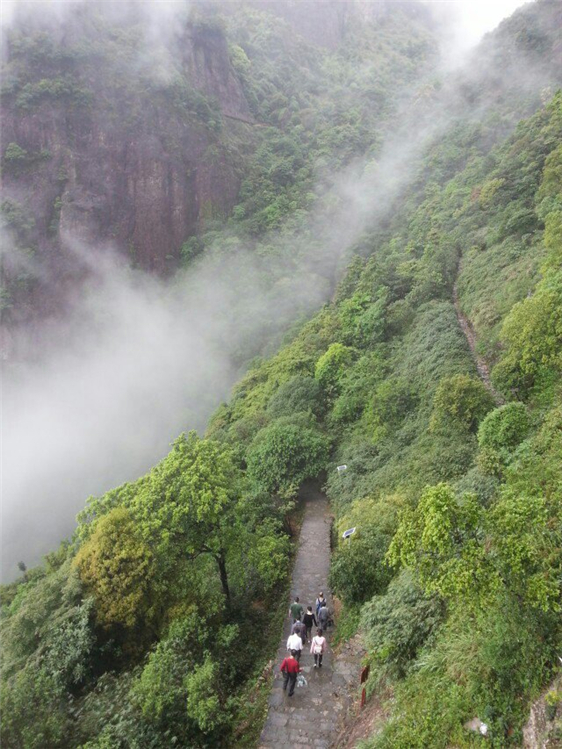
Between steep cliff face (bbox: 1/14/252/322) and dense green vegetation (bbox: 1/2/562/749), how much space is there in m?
30.1

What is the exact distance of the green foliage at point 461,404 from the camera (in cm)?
1520

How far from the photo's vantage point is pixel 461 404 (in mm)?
15422

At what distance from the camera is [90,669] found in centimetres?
1086

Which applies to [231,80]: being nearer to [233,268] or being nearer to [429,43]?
[233,268]

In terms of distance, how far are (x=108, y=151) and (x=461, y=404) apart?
1958 inches

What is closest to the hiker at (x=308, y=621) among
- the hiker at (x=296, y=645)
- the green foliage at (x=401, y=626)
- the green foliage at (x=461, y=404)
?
the hiker at (x=296, y=645)

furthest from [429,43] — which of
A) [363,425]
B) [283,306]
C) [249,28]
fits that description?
[363,425]

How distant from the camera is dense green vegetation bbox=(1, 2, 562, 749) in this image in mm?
6113

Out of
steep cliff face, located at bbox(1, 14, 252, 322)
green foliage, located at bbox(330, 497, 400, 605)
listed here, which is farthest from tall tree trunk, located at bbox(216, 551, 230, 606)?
steep cliff face, located at bbox(1, 14, 252, 322)

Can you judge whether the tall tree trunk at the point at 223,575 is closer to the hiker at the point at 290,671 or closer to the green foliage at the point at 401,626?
the hiker at the point at 290,671

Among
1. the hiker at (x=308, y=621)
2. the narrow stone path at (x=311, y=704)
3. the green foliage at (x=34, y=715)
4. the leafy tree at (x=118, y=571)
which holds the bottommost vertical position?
the narrow stone path at (x=311, y=704)

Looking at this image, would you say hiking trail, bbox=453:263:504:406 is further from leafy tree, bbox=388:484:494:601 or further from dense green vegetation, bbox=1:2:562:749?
leafy tree, bbox=388:484:494:601

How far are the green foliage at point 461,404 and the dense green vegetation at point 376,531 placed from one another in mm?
67

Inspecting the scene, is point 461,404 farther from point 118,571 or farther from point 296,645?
point 118,571
